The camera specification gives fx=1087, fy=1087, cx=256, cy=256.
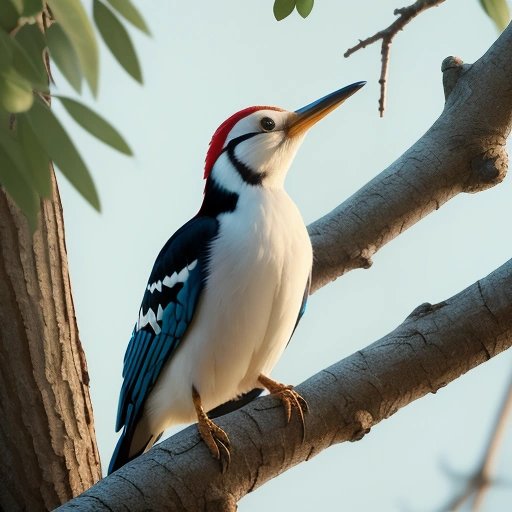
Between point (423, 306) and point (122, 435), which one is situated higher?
point (122, 435)

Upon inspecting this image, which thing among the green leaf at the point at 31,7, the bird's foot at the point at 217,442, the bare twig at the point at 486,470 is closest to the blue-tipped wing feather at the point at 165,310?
the bird's foot at the point at 217,442

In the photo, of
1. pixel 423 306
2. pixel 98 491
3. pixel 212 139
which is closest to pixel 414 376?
pixel 423 306

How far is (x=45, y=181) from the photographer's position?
207cm

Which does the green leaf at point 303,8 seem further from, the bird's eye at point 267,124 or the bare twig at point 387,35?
the bird's eye at point 267,124

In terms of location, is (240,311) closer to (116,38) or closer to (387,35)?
(387,35)

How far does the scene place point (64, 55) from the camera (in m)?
2.13

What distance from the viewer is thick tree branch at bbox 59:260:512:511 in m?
2.70

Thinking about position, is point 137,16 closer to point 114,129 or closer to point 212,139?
point 114,129

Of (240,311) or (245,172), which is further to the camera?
(245,172)

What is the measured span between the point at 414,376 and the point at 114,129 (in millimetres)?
1138

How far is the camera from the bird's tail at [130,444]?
3592 mm

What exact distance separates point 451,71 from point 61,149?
6.33 ft

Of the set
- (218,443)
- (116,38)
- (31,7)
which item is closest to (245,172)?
(218,443)

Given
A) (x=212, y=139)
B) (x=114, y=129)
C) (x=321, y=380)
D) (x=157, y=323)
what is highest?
(x=212, y=139)
